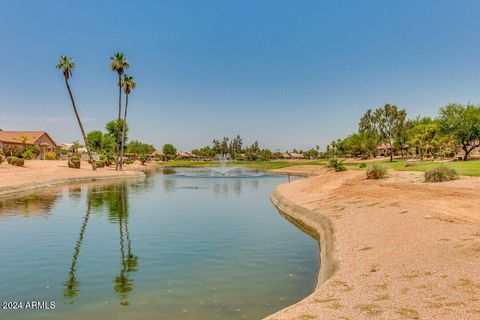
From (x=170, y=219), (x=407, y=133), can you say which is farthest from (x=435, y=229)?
(x=407, y=133)

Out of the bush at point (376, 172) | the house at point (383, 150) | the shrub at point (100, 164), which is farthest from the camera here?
the house at point (383, 150)

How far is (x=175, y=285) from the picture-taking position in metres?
12.2

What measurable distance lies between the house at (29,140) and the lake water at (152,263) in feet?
236

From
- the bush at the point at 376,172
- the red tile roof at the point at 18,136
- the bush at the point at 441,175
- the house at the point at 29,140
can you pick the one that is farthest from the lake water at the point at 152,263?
the red tile roof at the point at 18,136

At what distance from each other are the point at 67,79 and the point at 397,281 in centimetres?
6799

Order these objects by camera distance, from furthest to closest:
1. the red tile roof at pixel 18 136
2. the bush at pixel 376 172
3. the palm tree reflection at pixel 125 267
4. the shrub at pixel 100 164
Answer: the red tile roof at pixel 18 136 < the shrub at pixel 100 164 < the bush at pixel 376 172 < the palm tree reflection at pixel 125 267

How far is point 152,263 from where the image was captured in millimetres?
14781

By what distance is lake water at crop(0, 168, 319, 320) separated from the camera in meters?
10.5

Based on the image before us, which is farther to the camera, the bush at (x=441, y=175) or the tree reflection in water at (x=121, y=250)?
the bush at (x=441, y=175)

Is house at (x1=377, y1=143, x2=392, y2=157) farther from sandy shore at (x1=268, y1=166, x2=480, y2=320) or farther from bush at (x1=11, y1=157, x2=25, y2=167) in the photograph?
sandy shore at (x1=268, y1=166, x2=480, y2=320)

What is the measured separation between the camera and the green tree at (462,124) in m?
64.3

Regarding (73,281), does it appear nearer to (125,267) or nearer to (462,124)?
(125,267)

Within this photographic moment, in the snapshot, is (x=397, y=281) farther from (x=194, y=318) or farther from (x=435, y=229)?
(x=435, y=229)

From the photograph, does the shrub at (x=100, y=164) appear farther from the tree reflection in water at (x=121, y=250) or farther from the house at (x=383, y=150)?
→ the house at (x=383, y=150)
